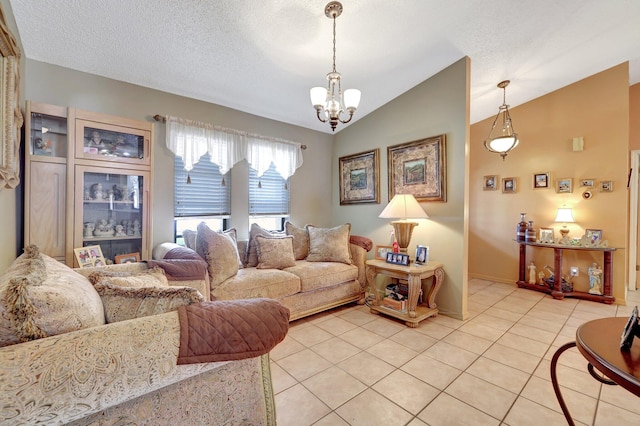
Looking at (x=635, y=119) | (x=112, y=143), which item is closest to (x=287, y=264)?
(x=112, y=143)

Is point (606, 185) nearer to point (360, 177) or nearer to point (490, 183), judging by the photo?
point (490, 183)

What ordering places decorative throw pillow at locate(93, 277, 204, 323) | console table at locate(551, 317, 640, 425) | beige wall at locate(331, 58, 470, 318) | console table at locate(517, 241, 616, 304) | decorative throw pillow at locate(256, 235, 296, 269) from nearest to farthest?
1. console table at locate(551, 317, 640, 425)
2. decorative throw pillow at locate(93, 277, 204, 323)
3. beige wall at locate(331, 58, 470, 318)
4. decorative throw pillow at locate(256, 235, 296, 269)
5. console table at locate(517, 241, 616, 304)

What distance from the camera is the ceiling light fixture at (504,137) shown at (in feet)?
11.2

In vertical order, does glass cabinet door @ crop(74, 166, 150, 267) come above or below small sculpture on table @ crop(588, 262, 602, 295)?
above

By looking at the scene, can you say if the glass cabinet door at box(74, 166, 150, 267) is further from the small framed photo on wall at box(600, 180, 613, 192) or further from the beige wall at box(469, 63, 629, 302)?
the small framed photo on wall at box(600, 180, 613, 192)

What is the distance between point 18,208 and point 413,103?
393cm

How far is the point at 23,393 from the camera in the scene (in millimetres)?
646

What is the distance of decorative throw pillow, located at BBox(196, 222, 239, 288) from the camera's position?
2.47 metres

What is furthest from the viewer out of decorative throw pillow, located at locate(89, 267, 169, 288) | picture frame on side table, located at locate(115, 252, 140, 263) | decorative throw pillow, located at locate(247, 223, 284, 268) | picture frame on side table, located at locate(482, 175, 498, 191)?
picture frame on side table, located at locate(482, 175, 498, 191)

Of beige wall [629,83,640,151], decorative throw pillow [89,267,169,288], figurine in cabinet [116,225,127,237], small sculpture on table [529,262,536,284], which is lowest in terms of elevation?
small sculpture on table [529,262,536,284]

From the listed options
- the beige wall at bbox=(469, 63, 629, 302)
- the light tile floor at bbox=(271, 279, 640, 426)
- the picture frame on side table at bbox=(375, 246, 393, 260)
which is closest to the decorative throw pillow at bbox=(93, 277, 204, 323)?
the light tile floor at bbox=(271, 279, 640, 426)

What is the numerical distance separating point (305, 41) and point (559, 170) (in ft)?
13.1

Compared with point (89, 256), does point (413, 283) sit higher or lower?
lower

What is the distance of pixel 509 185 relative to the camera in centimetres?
428
